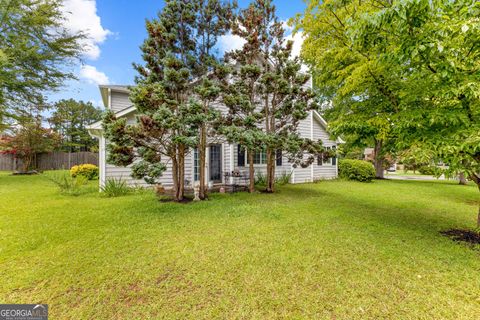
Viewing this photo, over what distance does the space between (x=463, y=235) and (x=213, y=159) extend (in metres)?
8.49

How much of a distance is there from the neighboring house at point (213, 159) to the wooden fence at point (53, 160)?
1251 centimetres

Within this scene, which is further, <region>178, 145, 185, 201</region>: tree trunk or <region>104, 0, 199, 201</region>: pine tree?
<region>178, 145, 185, 201</region>: tree trunk

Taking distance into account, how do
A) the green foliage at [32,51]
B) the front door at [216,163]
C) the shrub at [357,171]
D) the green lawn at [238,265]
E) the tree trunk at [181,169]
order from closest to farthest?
1. the green lawn at [238,265]
2. the tree trunk at [181,169]
3. the front door at [216,163]
4. the green foliage at [32,51]
5. the shrub at [357,171]

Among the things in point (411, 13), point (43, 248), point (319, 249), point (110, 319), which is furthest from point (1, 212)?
point (411, 13)

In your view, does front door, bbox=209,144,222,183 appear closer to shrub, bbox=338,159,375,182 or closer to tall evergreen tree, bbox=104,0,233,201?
tall evergreen tree, bbox=104,0,233,201

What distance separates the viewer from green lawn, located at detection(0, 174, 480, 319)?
7.68ft

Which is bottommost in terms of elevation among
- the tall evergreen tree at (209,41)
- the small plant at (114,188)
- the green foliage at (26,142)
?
the small plant at (114,188)

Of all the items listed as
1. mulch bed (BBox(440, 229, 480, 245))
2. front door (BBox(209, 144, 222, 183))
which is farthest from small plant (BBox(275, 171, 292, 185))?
mulch bed (BBox(440, 229, 480, 245))

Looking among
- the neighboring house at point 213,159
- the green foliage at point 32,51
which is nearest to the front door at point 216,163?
the neighboring house at point 213,159

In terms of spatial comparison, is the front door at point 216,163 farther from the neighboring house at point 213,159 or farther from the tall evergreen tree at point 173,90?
the tall evergreen tree at point 173,90

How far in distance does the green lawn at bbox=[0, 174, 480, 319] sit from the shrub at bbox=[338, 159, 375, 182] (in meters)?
8.16

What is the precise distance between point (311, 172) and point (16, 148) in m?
22.4

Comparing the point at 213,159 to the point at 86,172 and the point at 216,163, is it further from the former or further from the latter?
the point at 86,172

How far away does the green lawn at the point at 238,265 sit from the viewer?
7.68 ft
